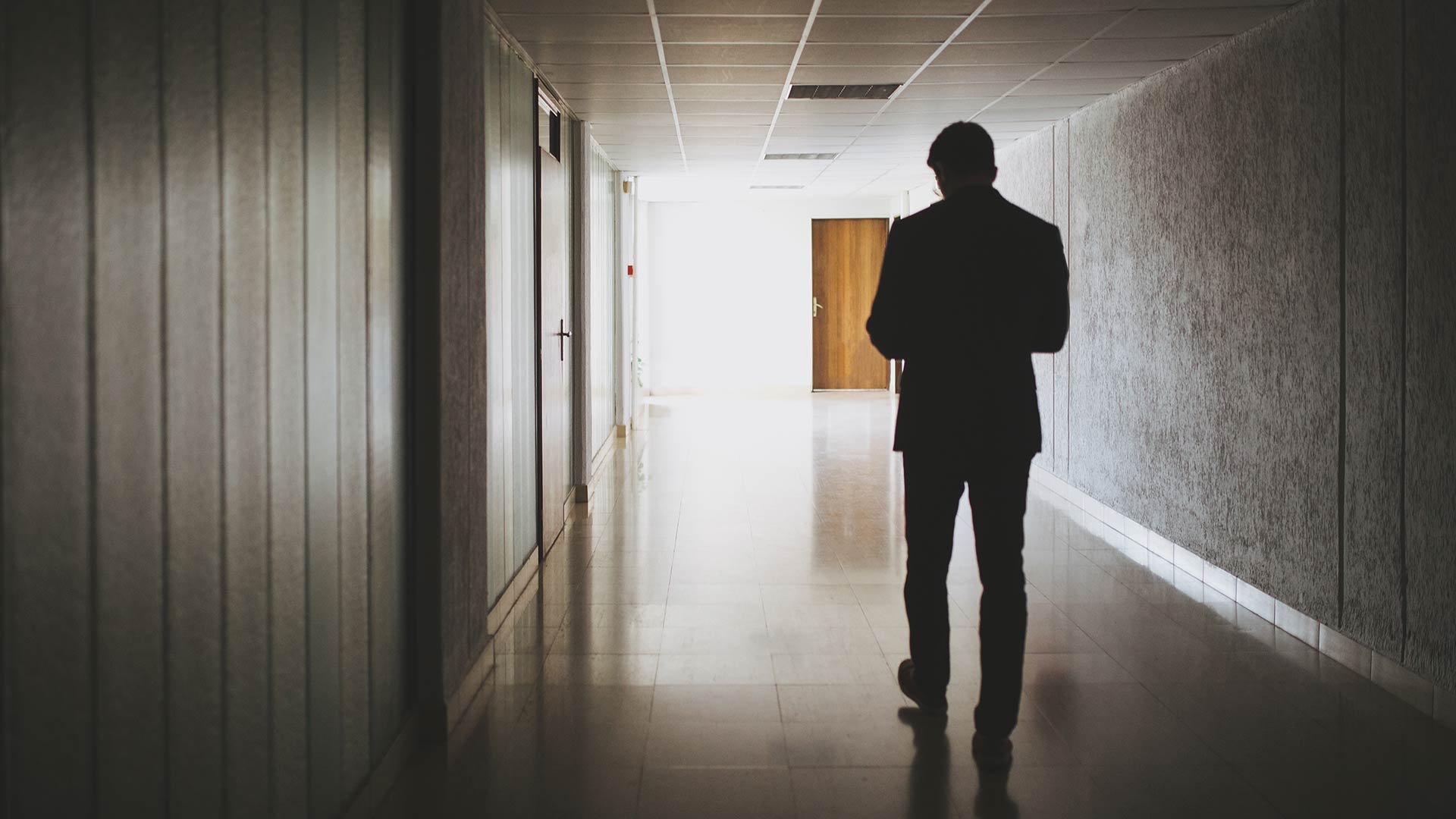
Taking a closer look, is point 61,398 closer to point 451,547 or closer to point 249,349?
point 249,349

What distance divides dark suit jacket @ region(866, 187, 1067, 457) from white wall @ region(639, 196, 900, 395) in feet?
37.4

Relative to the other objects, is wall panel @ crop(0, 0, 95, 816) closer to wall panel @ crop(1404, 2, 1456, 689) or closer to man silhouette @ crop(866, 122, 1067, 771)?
man silhouette @ crop(866, 122, 1067, 771)

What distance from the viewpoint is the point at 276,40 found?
189 centimetres

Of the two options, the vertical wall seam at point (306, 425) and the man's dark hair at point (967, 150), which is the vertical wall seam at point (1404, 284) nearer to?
the man's dark hair at point (967, 150)

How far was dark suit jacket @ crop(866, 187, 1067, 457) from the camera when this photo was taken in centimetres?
268

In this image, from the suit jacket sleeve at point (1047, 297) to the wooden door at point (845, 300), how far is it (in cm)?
1162

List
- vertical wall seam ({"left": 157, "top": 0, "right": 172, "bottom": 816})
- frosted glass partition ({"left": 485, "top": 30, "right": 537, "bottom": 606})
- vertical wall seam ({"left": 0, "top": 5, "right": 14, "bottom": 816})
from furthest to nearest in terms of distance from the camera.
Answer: frosted glass partition ({"left": 485, "top": 30, "right": 537, "bottom": 606}) → vertical wall seam ({"left": 157, "top": 0, "right": 172, "bottom": 816}) → vertical wall seam ({"left": 0, "top": 5, "right": 14, "bottom": 816})

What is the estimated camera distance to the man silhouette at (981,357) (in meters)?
2.68

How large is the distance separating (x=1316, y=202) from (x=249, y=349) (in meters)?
3.55

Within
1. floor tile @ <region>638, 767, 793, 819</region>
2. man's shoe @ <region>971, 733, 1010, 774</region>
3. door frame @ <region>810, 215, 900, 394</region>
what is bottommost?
floor tile @ <region>638, 767, 793, 819</region>

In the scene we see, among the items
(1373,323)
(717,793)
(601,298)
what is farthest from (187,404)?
(601,298)

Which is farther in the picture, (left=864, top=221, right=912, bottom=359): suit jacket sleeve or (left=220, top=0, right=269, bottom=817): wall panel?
(left=864, top=221, right=912, bottom=359): suit jacket sleeve

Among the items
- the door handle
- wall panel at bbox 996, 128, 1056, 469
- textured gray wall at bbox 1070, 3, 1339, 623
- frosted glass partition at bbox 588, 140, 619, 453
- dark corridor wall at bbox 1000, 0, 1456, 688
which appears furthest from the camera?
frosted glass partition at bbox 588, 140, 619, 453

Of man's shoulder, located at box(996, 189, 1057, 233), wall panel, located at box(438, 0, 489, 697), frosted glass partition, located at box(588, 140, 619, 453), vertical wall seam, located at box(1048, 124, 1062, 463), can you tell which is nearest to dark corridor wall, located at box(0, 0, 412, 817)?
wall panel, located at box(438, 0, 489, 697)
